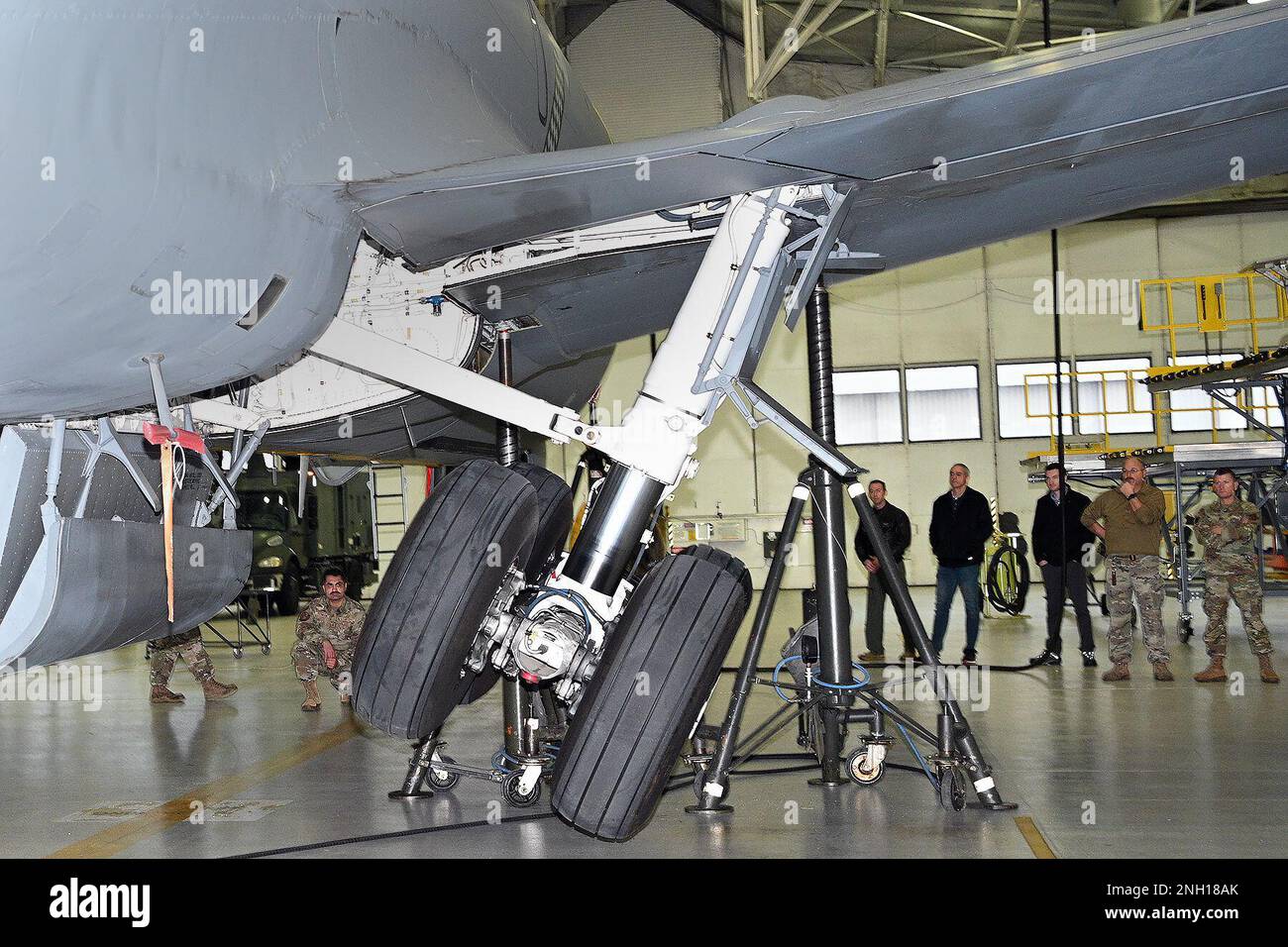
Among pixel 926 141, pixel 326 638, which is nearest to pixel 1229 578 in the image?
pixel 926 141

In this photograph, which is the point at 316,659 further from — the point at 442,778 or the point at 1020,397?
the point at 1020,397

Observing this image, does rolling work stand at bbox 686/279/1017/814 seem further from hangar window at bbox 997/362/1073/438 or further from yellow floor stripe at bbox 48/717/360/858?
hangar window at bbox 997/362/1073/438

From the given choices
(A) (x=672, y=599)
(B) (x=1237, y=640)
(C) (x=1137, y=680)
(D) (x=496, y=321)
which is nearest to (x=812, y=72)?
(B) (x=1237, y=640)

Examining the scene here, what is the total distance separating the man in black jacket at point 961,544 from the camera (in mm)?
10484

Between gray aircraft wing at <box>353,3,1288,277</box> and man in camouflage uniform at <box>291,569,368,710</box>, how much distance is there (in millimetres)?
5944

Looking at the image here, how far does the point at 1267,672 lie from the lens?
28.1 ft

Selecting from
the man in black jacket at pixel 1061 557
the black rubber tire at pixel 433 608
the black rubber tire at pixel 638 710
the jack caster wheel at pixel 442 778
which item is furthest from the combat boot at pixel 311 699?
the man in black jacket at pixel 1061 557

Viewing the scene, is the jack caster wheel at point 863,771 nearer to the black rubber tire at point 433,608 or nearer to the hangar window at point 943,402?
the black rubber tire at point 433,608

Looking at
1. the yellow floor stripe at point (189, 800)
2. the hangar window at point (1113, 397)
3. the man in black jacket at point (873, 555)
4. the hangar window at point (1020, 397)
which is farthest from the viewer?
the hangar window at point (1020, 397)

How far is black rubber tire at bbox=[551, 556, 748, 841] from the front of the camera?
3373 millimetres

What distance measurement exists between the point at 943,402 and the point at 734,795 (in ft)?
57.7

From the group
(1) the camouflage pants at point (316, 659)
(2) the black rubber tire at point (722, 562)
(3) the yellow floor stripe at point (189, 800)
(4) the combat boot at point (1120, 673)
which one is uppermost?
(2) the black rubber tire at point (722, 562)

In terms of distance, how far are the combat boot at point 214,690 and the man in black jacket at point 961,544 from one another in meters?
6.40
